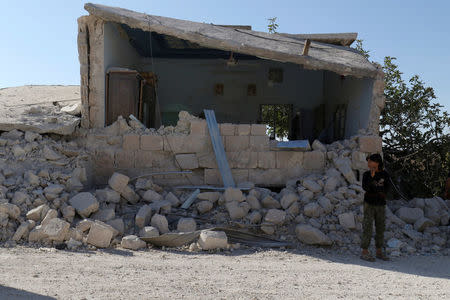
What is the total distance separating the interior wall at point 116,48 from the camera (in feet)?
28.6

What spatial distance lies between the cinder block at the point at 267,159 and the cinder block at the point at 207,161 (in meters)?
0.87

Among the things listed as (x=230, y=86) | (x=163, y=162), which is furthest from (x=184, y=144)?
(x=230, y=86)

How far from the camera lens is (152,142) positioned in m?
8.10

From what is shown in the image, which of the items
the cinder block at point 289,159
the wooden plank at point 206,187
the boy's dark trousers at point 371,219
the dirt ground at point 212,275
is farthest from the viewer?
the cinder block at point 289,159

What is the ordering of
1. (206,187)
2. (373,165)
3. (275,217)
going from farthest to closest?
(206,187), (275,217), (373,165)

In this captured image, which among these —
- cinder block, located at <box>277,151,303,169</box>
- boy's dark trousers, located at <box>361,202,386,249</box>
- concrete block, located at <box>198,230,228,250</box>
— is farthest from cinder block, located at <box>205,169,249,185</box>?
boy's dark trousers, located at <box>361,202,386,249</box>

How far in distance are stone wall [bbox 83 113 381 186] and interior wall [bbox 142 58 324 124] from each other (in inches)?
213

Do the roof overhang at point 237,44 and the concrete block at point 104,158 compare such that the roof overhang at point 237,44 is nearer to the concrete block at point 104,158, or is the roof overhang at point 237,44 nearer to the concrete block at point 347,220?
the concrete block at point 104,158

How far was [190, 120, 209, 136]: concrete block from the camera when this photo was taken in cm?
812

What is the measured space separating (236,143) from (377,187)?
318 centimetres

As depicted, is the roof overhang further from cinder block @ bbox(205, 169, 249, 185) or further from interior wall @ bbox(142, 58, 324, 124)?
interior wall @ bbox(142, 58, 324, 124)

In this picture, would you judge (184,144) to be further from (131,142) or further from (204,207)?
(204,207)

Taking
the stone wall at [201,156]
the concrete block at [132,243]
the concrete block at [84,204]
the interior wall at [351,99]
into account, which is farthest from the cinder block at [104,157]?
the interior wall at [351,99]

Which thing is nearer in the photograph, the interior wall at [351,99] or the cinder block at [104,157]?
the cinder block at [104,157]
